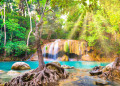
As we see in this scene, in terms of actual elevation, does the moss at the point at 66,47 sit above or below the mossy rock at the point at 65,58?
above

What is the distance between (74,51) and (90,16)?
32.9 ft

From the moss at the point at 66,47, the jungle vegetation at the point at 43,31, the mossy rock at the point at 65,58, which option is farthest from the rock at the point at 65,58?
the jungle vegetation at the point at 43,31

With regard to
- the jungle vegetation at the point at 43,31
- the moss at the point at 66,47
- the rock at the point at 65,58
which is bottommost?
the rock at the point at 65,58

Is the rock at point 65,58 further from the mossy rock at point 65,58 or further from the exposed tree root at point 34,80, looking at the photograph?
the exposed tree root at point 34,80

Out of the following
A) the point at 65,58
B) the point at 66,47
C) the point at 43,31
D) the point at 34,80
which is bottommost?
the point at 65,58

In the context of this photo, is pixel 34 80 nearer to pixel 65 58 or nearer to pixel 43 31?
pixel 65 58

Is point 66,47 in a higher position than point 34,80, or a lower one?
lower

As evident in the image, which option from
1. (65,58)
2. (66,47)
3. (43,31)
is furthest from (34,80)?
(43,31)

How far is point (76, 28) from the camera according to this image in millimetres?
29703

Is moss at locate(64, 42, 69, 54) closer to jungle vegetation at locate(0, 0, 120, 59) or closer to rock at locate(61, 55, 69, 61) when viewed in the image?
rock at locate(61, 55, 69, 61)

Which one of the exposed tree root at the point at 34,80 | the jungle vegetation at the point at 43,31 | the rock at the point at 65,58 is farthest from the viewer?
the rock at the point at 65,58

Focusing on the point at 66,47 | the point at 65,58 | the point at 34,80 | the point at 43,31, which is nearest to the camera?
the point at 34,80

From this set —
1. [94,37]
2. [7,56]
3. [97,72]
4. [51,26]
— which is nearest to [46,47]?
[51,26]

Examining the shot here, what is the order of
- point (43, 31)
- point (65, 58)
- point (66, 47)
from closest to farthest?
point (65, 58)
point (66, 47)
point (43, 31)
